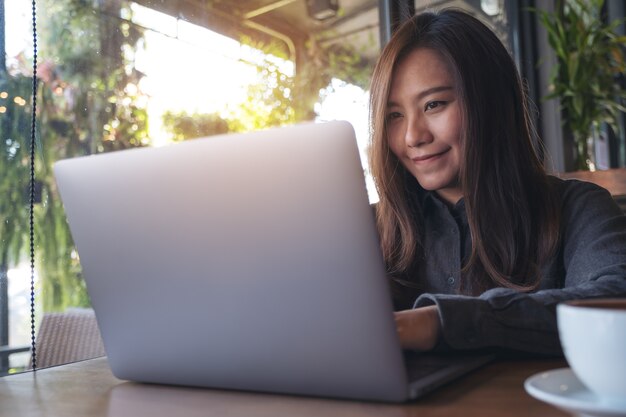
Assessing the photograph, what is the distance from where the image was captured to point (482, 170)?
129 centimetres

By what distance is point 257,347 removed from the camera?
64 cm

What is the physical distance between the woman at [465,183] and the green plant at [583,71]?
1.83m

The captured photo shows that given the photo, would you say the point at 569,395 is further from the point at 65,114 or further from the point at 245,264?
the point at 65,114

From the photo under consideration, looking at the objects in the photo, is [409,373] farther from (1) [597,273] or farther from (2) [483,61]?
(2) [483,61]

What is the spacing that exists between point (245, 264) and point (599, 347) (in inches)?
12.1

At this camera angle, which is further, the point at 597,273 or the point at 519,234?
the point at 519,234

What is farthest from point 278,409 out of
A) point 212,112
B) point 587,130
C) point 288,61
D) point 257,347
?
point 587,130

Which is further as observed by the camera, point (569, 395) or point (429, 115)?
point (429, 115)


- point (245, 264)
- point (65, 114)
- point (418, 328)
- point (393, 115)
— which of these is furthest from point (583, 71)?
point (245, 264)

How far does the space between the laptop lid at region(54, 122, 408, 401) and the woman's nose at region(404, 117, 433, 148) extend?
0.75 m

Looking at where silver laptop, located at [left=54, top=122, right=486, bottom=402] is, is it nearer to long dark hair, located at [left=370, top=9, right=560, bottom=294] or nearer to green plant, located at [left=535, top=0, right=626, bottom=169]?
long dark hair, located at [left=370, top=9, right=560, bottom=294]

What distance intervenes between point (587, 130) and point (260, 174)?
2.95 metres

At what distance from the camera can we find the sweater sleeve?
0.77 m

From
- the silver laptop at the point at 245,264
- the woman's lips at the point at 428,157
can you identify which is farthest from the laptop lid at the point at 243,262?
the woman's lips at the point at 428,157
